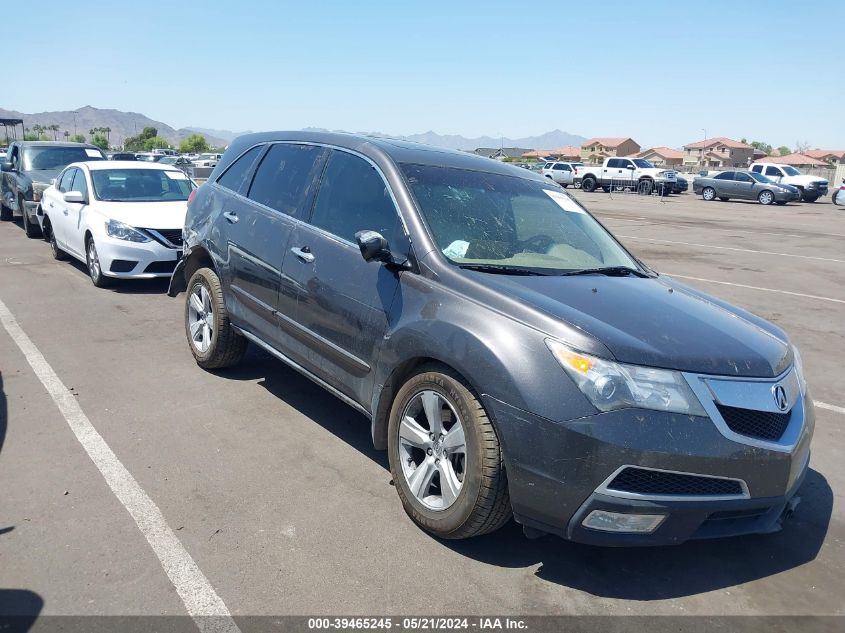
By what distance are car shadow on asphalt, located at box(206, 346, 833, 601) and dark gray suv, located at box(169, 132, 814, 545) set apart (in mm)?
305

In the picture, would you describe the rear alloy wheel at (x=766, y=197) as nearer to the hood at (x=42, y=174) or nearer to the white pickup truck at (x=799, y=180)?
the white pickup truck at (x=799, y=180)

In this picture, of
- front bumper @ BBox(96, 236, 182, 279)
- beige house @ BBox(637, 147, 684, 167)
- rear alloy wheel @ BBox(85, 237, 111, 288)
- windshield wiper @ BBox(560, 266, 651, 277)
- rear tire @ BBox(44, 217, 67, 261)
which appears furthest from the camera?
beige house @ BBox(637, 147, 684, 167)

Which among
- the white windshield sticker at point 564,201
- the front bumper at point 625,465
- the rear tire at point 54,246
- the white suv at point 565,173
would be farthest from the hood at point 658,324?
the white suv at point 565,173

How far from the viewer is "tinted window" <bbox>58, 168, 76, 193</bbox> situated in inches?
423

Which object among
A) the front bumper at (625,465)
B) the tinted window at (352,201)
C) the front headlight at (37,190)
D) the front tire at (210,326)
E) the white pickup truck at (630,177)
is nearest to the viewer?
the front bumper at (625,465)

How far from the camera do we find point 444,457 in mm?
3459

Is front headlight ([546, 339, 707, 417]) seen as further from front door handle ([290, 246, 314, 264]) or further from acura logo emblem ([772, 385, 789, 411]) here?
front door handle ([290, 246, 314, 264])

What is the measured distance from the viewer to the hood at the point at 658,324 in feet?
10.2

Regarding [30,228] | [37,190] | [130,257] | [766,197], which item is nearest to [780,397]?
[130,257]

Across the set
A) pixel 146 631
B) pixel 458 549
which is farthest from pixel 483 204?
pixel 146 631

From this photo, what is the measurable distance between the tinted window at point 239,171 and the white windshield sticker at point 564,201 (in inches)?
88.2

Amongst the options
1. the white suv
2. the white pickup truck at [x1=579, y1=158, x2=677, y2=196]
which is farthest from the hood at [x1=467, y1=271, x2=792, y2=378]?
the white suv

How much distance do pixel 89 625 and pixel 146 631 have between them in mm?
228

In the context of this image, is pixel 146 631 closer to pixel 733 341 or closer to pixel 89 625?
pixel 89 625
